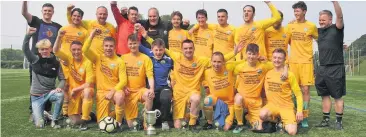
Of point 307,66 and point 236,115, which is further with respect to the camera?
point 307,66

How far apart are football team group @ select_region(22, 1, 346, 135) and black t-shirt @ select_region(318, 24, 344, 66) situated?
16 mm

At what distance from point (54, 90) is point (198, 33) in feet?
9.15

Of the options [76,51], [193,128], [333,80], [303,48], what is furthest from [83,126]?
[333,80]

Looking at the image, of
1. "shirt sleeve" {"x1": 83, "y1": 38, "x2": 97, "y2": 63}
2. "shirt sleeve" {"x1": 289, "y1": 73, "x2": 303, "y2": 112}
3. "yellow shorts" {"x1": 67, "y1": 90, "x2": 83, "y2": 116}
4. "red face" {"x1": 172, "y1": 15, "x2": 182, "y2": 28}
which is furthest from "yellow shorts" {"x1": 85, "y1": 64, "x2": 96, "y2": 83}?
"shirt sleeve" {"x1": 289, "y1": 73, "x2": 303, "y2": 112}

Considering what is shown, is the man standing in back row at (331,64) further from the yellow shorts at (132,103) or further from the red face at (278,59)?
the yellow shorts at (132,103)

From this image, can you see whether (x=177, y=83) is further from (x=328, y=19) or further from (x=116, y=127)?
(x=328, y=19)

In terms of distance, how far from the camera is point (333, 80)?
5.40m

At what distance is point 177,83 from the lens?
5.45m

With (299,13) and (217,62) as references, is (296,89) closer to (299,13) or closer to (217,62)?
(217,62)

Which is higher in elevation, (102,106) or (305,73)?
(305,73)

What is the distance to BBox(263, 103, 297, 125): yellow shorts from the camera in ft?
16.2

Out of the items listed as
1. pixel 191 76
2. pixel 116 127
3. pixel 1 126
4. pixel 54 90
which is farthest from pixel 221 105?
pixel 1 126

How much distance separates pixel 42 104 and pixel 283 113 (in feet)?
12.1

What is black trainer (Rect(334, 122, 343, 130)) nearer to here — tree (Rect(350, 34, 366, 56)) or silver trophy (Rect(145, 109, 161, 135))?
silver trophy (Rect(145, 109, 161, 135))
